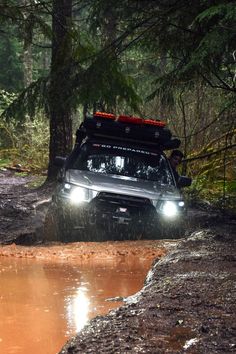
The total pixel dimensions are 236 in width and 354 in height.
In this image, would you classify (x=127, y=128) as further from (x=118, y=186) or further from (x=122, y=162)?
(x=118, y=186)

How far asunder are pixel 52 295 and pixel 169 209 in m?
3.01

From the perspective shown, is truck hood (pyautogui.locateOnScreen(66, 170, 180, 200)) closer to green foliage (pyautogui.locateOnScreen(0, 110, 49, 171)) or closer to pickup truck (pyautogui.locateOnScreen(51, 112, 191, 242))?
pickup truck (pyautogui.locateOnScreen(51, 112, 191, 242))

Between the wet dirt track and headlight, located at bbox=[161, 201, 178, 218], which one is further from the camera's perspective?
headlight, located at bbox=[161, 201, 178, 218]

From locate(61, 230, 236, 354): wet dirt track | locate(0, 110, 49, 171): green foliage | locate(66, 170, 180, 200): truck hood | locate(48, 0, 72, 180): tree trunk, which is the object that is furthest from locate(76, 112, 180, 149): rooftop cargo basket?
locate(0, 110, 49, 171): green foliage

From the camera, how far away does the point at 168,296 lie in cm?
488

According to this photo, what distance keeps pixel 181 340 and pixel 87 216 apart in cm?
442

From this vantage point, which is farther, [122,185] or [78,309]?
[122,185]

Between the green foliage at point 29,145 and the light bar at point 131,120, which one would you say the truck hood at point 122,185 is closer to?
the light bar at point 131,120

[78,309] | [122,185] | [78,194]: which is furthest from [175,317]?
[122,185]

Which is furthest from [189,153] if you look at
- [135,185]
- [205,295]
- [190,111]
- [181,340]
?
[181,340]

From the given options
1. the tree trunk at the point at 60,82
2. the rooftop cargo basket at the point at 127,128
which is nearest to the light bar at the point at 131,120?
the rooftop cargo basket at the point at 127,128

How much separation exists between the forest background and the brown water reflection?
2.90m

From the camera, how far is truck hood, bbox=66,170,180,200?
8.19m

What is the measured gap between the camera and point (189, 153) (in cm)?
1597
